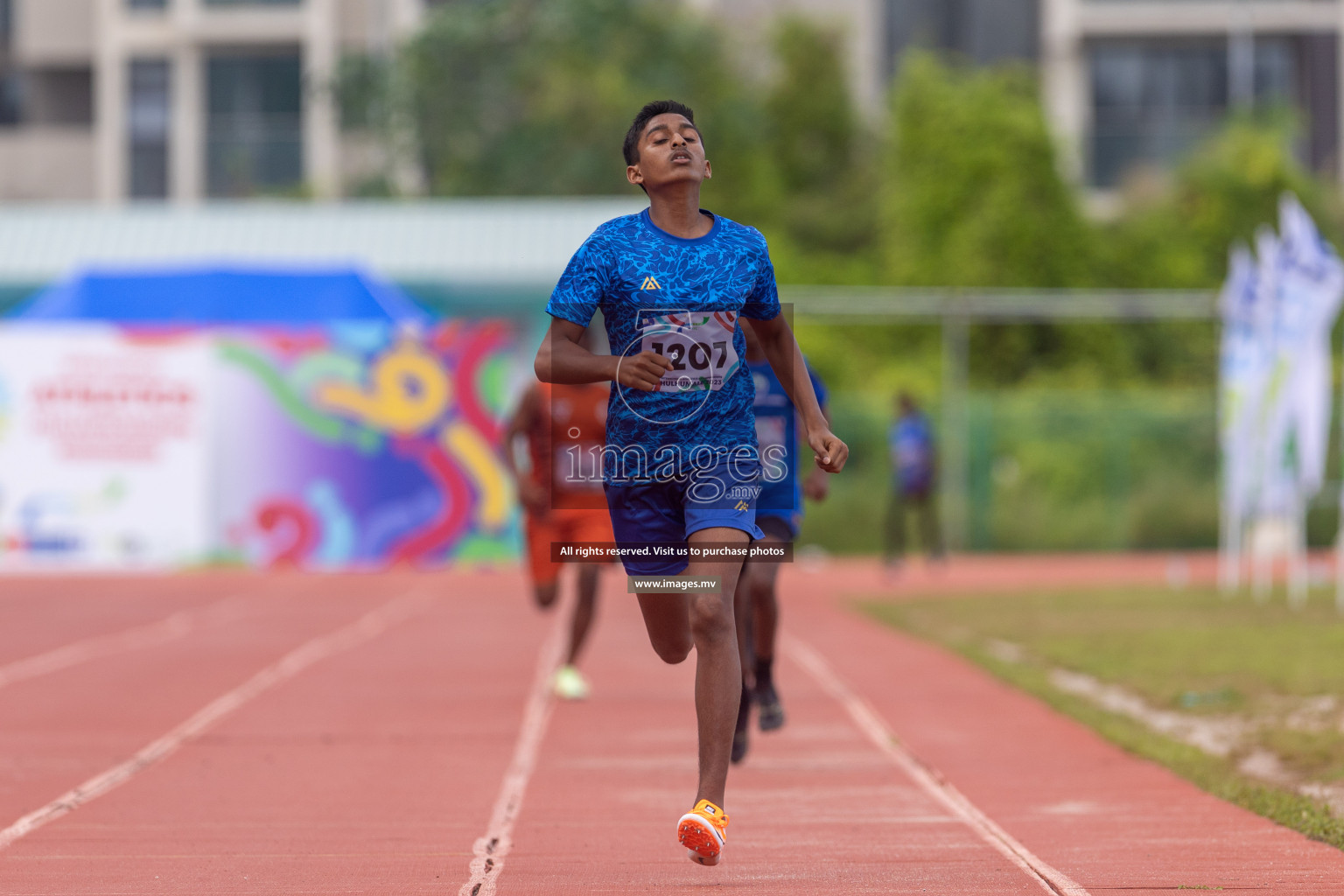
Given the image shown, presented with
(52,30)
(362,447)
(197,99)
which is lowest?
(362,447)

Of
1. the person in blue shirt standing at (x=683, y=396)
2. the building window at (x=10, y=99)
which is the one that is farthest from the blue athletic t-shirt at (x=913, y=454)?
the building window at (x=10, y=99)

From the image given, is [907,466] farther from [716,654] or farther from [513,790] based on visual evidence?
[716,654]

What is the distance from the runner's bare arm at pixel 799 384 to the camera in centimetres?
551

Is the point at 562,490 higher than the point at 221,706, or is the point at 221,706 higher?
the point at 562,490

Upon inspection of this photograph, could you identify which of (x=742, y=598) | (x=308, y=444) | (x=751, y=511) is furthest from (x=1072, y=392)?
(x=751, y=511)

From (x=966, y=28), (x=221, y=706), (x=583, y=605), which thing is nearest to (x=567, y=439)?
(x=583, y=605)

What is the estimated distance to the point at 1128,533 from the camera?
88.5ft

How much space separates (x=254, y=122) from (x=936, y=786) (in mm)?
38053

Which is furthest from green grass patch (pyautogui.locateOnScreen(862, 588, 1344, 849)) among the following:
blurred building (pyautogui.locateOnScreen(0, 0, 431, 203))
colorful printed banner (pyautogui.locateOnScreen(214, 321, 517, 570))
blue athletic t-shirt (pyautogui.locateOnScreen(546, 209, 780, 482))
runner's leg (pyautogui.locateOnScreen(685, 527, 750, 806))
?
blurred building (pyautogui.locateOnScreen(0, 0, 431, 203))

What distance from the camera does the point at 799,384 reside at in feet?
18.9

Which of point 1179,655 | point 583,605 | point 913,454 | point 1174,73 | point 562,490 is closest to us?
point 562,490

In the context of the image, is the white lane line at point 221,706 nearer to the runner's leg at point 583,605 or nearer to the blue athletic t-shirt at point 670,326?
the runner's leg at point 583,605

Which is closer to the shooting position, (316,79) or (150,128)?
(316,79)

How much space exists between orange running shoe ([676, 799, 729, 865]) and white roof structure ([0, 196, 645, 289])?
67.9 ft
